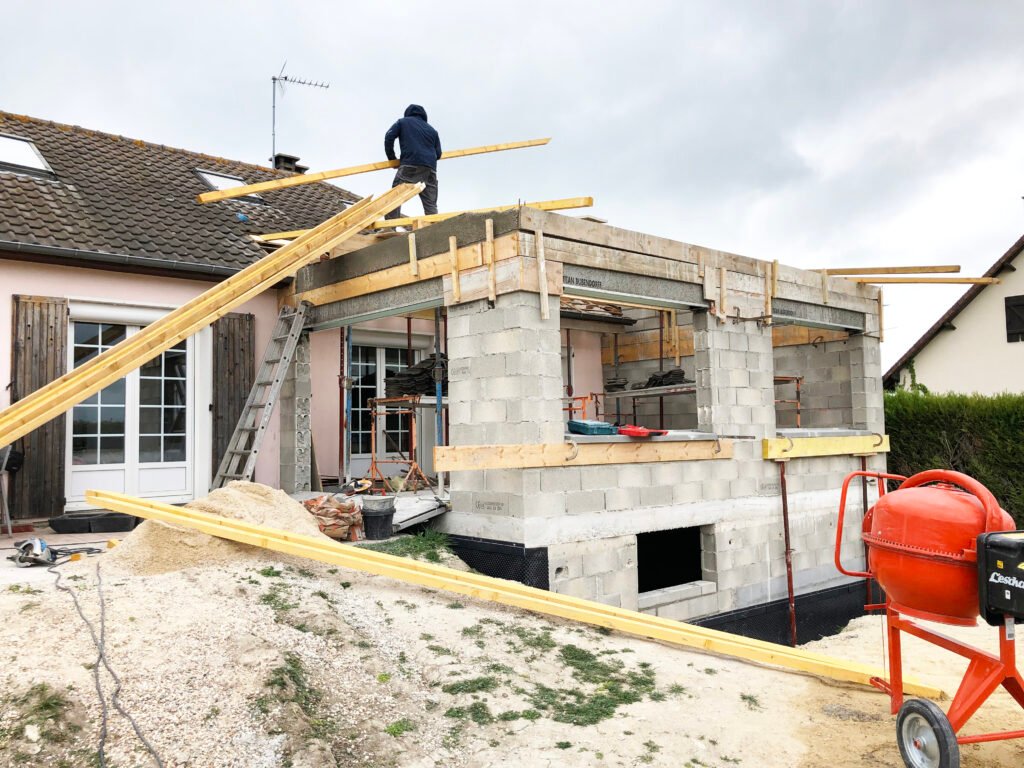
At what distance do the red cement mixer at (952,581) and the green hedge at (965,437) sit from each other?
34.7ft

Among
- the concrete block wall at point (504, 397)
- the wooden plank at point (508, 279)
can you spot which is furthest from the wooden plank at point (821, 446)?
the wooden plank at point (508, 279)

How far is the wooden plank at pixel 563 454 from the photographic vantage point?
7688 mm

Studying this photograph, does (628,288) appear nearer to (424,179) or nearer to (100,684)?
(424,179)

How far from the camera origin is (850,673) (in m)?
6.12

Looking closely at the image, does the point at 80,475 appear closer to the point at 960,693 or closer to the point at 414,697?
the point at 414,697

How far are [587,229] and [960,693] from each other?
5.43 m

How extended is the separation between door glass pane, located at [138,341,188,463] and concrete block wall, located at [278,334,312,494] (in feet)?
4.08

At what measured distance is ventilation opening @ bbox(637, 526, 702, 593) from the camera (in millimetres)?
10547

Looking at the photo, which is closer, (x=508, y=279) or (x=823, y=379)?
(x=508, y=279)

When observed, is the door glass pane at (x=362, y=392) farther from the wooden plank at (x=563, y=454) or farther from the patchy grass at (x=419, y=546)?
the wooden plank at (x=563, y=454)

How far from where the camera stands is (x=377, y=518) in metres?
8.20

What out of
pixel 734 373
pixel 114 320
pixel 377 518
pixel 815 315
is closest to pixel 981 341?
pixel 815 315

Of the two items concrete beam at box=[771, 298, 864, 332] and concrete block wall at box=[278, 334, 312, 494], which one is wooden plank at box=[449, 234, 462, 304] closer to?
concrete block wall at box=[278, 334, 312, 494]

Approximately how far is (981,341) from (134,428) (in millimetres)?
19298
